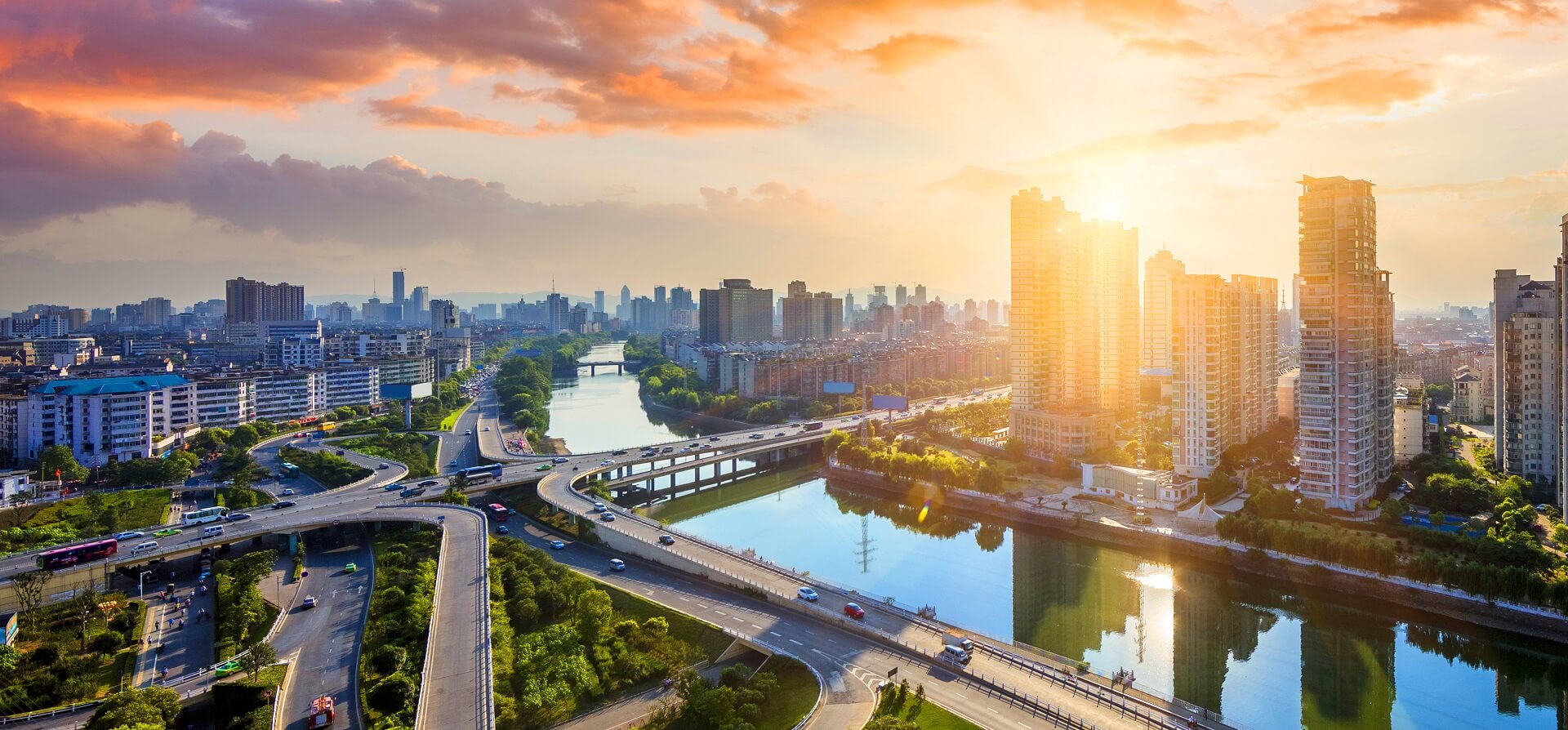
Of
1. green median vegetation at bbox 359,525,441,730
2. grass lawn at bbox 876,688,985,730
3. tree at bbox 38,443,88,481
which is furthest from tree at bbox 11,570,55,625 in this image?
grass lawn at bbox 876,688,985,730

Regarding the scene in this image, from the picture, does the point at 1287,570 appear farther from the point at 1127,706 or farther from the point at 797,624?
the point at 797,624

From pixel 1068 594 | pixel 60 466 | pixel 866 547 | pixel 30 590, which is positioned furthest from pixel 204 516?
pixel 1068 594

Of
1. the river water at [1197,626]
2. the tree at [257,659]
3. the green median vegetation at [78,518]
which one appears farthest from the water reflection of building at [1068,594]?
Result: the green median vegetation at [78,518]

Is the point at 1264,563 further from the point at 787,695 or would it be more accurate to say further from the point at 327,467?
the point at 327,467

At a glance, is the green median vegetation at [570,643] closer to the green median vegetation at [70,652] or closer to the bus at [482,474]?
the green median vegetation at [70,652]

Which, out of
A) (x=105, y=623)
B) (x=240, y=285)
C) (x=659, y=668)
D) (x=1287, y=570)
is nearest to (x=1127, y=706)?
(x=659, y=668)
